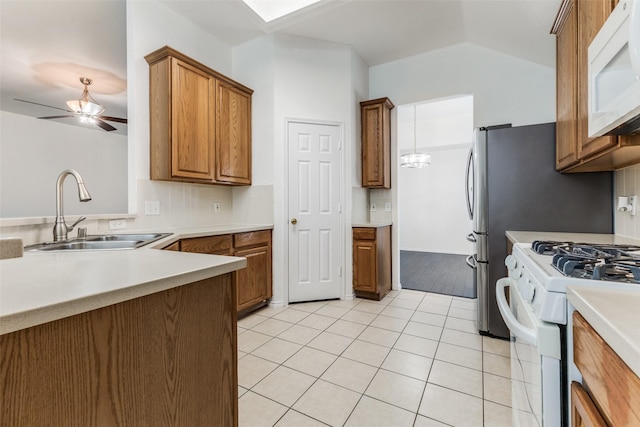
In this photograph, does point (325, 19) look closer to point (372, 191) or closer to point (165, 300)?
point (372, 191)

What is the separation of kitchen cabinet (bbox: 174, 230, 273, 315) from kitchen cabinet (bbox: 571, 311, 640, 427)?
7.21ft

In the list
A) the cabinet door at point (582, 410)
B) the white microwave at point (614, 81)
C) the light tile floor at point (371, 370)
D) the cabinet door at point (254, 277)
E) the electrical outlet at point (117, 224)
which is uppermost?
the white microwave at point (614, 81)

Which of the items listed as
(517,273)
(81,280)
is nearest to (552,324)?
(517,273)

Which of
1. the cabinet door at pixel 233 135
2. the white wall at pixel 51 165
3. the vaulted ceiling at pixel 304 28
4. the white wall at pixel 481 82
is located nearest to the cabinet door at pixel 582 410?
the vaulted ceiling at pixel 304 28

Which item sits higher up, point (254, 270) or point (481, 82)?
point (481, 82)

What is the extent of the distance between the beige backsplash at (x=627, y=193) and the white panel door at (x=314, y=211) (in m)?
2.25

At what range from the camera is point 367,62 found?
3771mm

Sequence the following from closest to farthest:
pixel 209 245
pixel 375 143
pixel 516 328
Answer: pixel 516 328 → pixel 209 245 → pixel 375 143

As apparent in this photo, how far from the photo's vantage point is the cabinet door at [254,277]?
105 inches

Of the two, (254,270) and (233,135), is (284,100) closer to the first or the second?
(233,135)

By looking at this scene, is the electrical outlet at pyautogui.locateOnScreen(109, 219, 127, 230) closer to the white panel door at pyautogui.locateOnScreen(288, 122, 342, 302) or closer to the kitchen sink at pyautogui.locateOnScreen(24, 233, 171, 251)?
the kitchen sink at pyautogui.locateOnScreen(24, 233, 171, 251)

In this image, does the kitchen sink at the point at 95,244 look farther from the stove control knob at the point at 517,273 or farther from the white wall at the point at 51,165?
the white wall at the point at 51,165

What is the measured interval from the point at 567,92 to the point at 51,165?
6650 millimetres

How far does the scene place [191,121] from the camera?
2.52 meters
